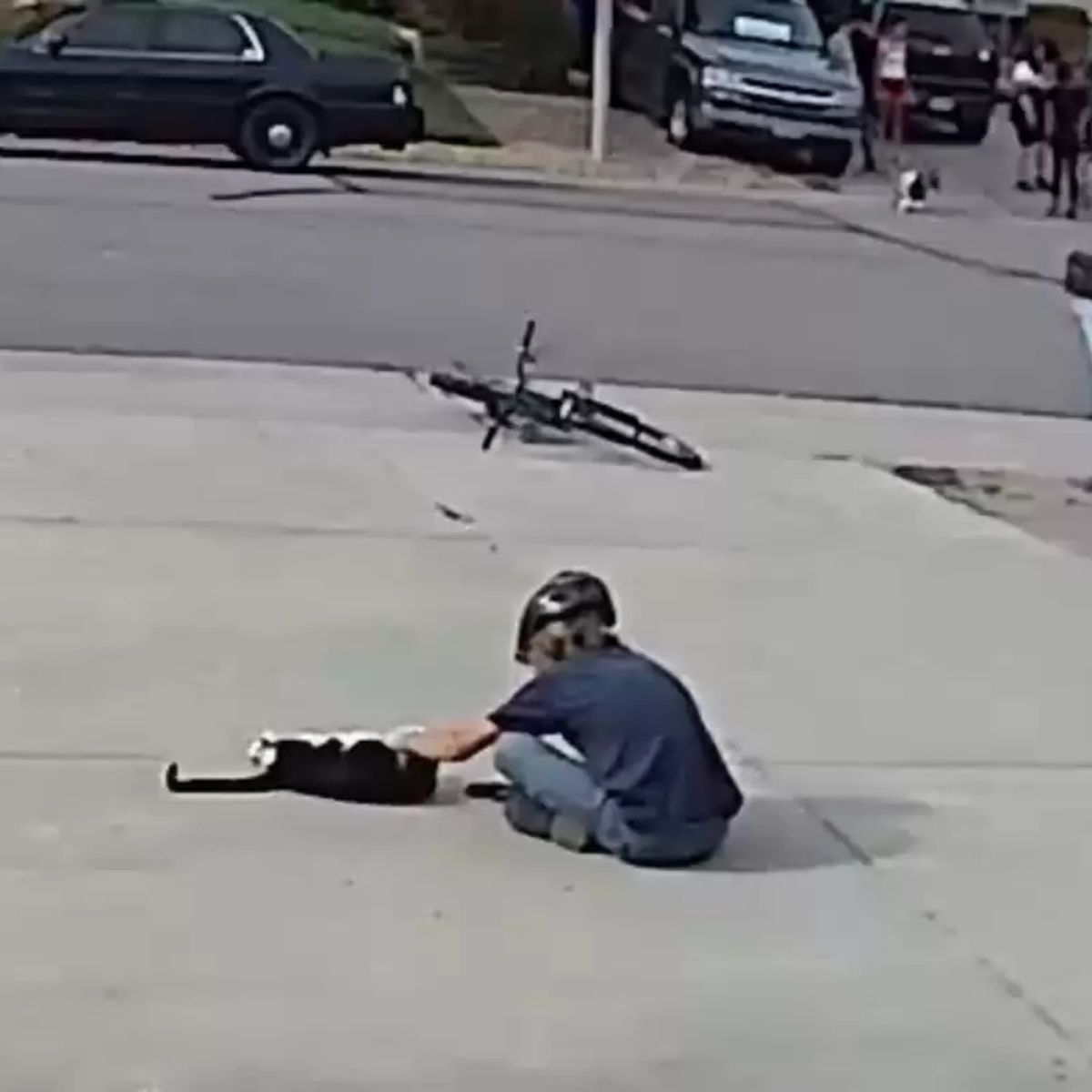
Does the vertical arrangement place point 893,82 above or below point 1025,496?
below

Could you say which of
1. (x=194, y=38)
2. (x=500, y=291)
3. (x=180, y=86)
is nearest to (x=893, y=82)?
(x=194, y=38)

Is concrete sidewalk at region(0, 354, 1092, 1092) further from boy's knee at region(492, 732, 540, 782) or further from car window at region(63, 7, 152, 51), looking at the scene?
car window at region(63, 7, 152, 51)

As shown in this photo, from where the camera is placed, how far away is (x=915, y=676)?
30.8 feet

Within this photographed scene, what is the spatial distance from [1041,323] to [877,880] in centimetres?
1429

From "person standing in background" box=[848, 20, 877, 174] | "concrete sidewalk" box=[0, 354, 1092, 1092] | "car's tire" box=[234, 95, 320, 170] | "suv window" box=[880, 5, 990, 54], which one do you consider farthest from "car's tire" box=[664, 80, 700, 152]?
"concrete sidewalk" box=[0, 354, 1092, 1092]

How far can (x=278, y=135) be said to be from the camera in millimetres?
28609

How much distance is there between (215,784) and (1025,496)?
269 inches

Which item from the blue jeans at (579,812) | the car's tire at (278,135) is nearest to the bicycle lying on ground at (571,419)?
→ the blue jeans at (579,812)

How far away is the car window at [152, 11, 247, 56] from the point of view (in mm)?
28656

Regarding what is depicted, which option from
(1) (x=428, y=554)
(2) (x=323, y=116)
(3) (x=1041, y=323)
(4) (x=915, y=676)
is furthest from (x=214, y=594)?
(2) (x=323, y=116)

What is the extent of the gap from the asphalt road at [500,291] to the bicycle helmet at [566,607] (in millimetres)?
9664

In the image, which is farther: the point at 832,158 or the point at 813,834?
the point at 832,158

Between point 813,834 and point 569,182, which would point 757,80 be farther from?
point 813,834

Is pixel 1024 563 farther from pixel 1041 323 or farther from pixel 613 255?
pixel 613 255
